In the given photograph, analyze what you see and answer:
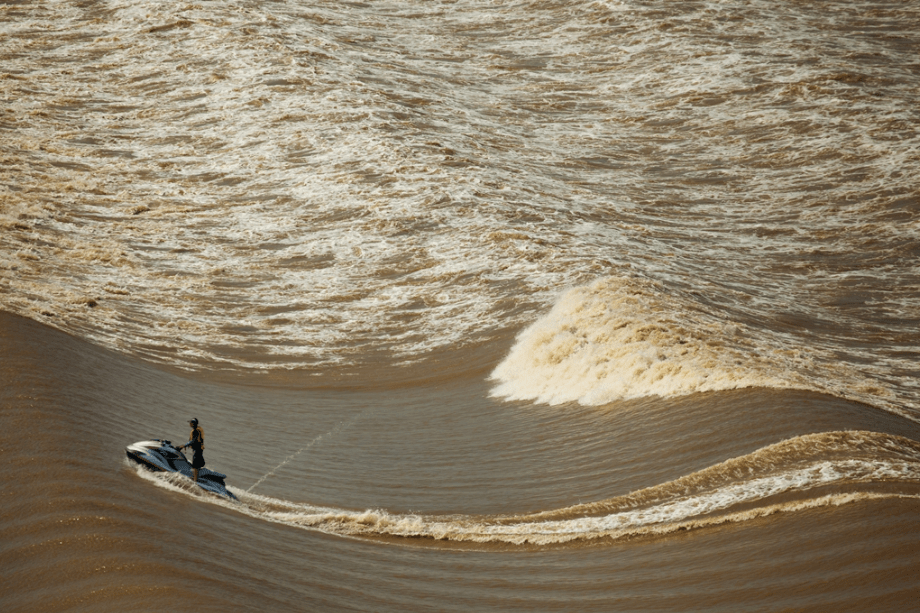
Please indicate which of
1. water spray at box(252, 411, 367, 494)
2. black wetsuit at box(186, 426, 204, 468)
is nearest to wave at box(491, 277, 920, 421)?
water spray at box(252, 411, 367, 494)

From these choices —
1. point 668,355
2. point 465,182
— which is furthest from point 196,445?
point 465,182

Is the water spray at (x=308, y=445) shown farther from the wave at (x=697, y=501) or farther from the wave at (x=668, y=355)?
the wave at (x=668, y=355)

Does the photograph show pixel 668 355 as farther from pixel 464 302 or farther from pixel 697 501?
pixel 464 302

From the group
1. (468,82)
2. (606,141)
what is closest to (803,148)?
(606,141)

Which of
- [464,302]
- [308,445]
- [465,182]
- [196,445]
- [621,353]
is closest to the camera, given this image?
[196,445]

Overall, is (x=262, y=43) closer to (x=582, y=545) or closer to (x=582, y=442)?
(x=582, y=442)

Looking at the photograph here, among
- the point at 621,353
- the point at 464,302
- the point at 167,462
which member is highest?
the point at 167,462
